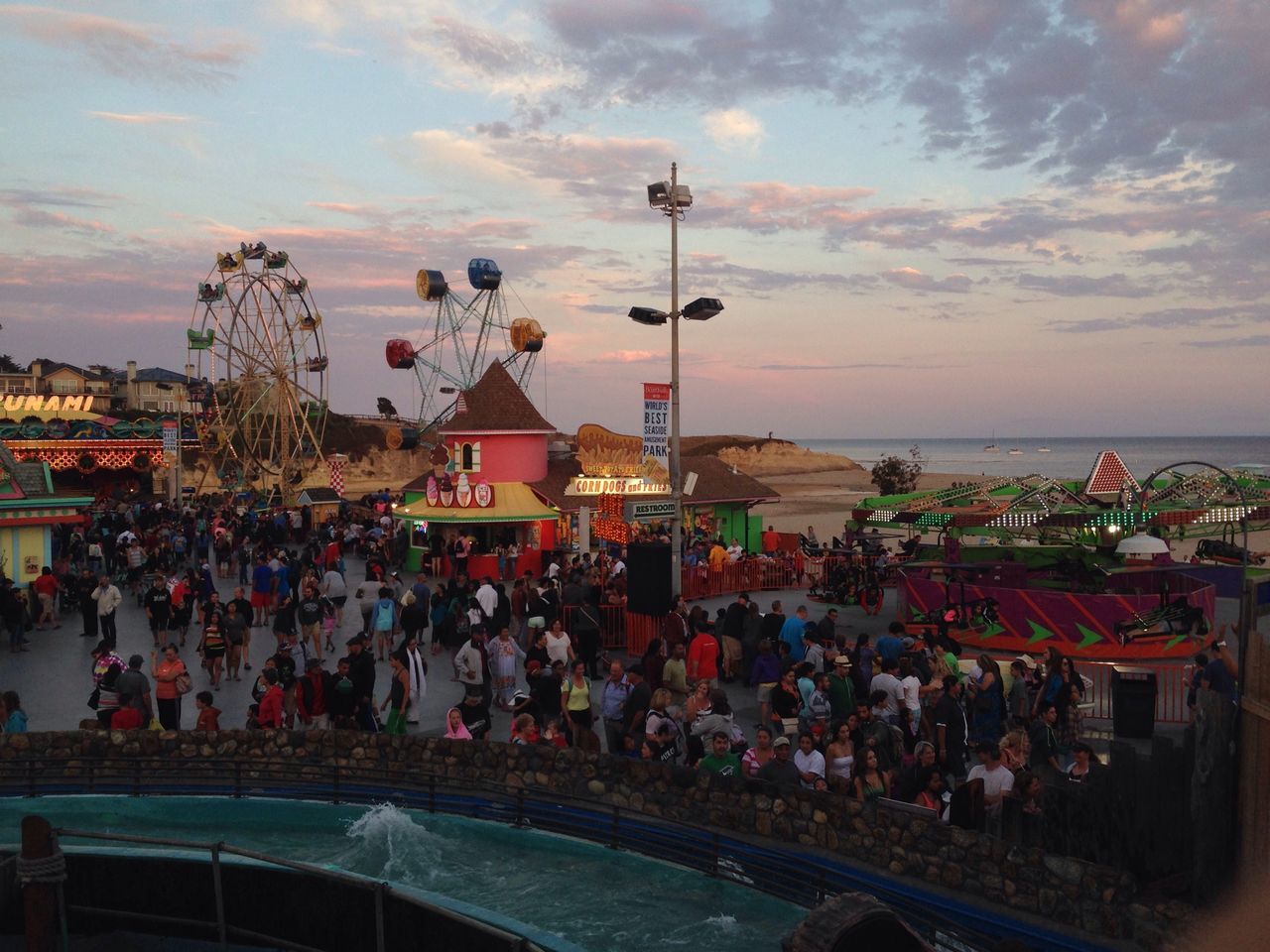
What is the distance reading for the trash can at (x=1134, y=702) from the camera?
12414 millimetres

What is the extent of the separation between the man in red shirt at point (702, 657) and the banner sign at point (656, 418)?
4.91 meters

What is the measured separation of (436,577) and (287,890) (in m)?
18.8

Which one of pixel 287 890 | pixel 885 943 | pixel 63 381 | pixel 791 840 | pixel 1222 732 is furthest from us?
pixel 63 381

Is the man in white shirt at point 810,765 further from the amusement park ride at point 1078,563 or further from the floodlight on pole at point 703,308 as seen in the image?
the floodlight on pole at point 703,308

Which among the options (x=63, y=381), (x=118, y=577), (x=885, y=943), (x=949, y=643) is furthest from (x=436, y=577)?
(x=63, y=381)

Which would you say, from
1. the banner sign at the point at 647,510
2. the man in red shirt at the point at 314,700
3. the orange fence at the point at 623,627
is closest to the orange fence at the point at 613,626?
the orange fence at the point at 623,627

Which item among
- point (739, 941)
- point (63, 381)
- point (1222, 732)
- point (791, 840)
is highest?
point (63, 381)

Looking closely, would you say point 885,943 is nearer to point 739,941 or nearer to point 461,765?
point 739,941

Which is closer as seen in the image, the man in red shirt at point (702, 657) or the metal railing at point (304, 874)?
the metal railing at point (304, 874)

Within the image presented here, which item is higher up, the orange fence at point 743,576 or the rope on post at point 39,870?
the orange fence at point 743,576

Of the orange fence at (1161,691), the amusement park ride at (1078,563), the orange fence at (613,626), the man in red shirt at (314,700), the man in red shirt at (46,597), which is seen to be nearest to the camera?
the man in red shirt at (314,700)

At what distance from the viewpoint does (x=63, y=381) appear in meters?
122

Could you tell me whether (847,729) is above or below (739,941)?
above

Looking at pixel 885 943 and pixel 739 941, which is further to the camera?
pixel 739 941
